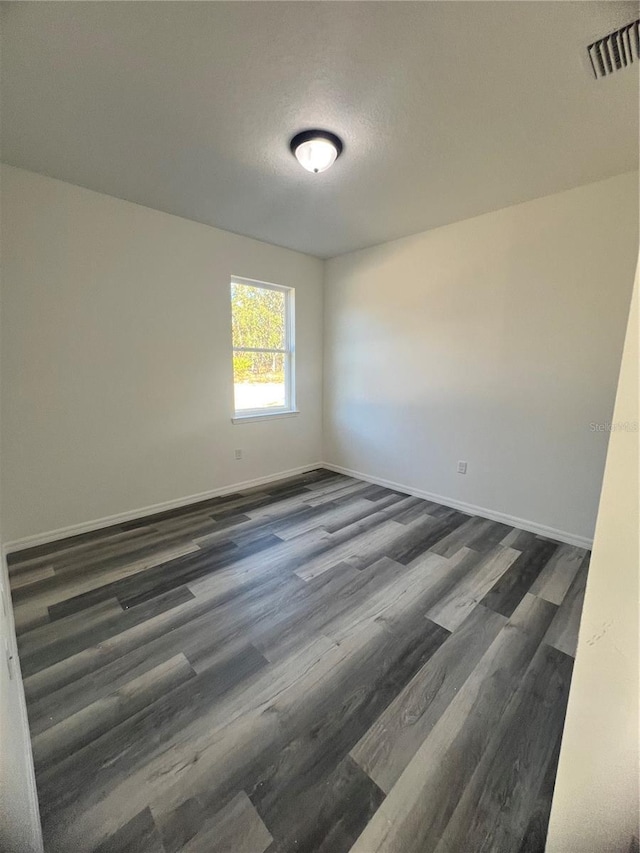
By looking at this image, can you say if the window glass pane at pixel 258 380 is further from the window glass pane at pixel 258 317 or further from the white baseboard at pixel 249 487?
the white baseboard at pixel 249 487

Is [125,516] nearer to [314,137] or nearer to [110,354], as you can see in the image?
[110,354]

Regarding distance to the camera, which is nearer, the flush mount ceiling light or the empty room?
the empty room

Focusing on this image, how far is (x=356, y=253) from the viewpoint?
151 inches

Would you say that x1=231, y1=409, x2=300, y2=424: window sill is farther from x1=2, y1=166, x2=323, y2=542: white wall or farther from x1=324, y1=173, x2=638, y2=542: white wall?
x1=324, y1=173, x2=638, y2=542: white wall

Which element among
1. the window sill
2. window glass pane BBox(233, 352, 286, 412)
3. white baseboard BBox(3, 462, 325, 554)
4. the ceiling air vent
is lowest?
white baseboard BBox(3, 462, 325, 554)

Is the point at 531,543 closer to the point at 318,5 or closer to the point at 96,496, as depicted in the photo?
the point at 318,5

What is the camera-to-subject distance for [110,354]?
9.05 feet

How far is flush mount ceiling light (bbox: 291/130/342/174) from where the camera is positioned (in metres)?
1.86

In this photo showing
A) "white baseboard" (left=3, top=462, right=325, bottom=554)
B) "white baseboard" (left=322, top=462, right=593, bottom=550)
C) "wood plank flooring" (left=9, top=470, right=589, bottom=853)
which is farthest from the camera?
"white baseboard" (left=322, top=462, right=593, bottom=550)

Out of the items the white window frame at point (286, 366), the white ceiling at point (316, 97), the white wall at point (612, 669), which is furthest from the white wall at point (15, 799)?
the white window frame at point (286, 366)

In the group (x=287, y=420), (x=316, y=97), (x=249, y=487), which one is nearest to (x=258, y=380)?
(x=287, y=420)

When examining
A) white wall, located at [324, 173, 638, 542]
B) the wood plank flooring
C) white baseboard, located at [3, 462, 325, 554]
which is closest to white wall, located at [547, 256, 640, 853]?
the wood plank flooring

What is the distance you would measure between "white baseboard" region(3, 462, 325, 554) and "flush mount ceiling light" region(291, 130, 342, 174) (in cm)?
293

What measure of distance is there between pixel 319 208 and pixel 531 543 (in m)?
3.20
